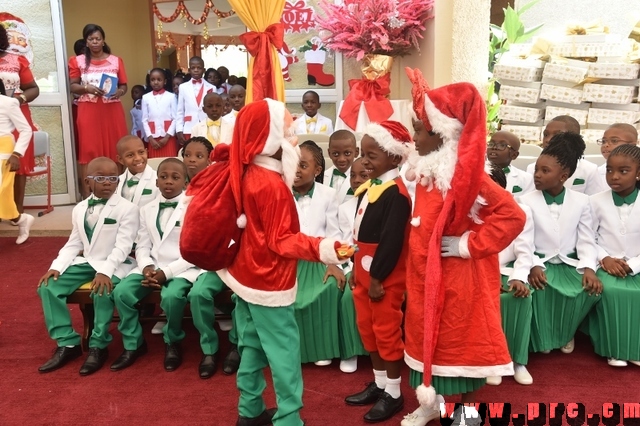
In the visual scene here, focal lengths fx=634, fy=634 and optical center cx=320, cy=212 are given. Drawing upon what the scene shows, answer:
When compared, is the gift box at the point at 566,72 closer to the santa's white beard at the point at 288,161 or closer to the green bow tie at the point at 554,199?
the green bow tie at the point at 554,199

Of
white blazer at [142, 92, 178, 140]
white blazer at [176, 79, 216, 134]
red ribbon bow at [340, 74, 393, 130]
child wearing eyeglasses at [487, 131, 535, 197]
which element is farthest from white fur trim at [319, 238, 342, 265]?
white blazer at [142, 92, 178, 140]

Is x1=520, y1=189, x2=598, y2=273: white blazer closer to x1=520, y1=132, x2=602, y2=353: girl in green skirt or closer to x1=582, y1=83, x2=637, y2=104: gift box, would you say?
x1=520, y1=132, x2=602, y2=353: girl in green skirt

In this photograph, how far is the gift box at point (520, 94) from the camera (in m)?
5.88

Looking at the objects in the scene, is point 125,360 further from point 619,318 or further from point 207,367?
point 619,318

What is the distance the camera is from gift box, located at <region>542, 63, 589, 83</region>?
559 centimetres

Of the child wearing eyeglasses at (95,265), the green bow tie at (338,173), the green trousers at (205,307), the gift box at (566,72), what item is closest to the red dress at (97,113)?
the child wearing eyeglasses at (95,265)

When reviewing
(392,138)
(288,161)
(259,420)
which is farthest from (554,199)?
(259,420)

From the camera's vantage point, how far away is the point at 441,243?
2574 millimetres

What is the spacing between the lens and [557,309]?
3.48 metres

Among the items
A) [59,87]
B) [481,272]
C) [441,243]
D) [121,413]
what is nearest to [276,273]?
[441,243]

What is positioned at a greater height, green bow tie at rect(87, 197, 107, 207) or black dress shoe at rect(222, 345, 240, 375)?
green bow tie at rect(87, 197, 107, 207)

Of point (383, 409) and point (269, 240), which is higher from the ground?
point (269, 240)

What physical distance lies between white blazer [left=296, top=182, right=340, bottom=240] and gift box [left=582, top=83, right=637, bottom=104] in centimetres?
310

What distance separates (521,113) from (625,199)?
100 inches
